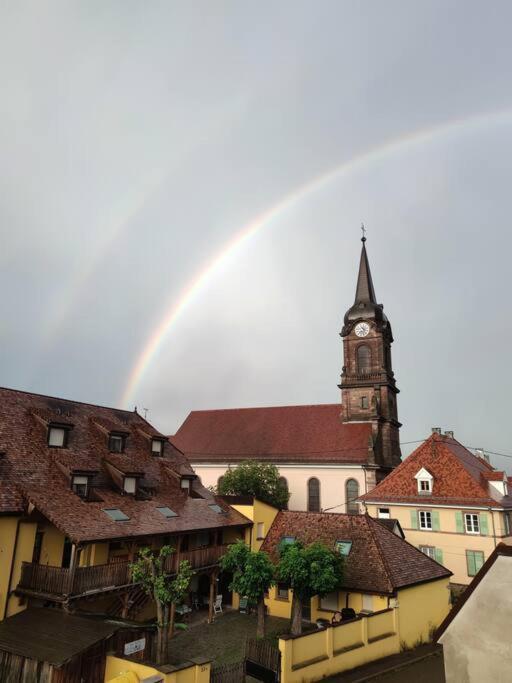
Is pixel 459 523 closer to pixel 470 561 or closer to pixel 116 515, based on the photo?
pixel 470 561

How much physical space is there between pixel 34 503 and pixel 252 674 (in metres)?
10.6

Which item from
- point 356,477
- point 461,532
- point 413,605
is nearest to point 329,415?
point 356,477

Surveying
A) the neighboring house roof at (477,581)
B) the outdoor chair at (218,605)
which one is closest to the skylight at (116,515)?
the outdoor chair at (218,605)

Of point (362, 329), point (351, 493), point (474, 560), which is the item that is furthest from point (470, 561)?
point (362, 329)

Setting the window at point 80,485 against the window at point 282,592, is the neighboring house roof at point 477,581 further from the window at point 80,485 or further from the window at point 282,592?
the window at point 282,592

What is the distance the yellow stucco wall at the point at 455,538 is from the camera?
33.5 m


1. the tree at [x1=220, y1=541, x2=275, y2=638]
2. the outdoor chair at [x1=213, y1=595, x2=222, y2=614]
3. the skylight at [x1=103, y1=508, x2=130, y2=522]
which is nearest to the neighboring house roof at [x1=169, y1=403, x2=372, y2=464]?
the outdoor chair at [x1=213, y1=595, x2=222, y2=614]

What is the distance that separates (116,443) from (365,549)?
589 inches

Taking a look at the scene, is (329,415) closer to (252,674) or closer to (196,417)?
(196,417)

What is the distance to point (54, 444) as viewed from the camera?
83.7 feet

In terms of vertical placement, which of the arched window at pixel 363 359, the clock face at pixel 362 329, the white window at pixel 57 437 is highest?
the clock face at pixel 362 329

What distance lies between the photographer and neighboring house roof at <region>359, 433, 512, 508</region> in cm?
3541

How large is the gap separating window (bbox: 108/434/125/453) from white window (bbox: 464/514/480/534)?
78.6 feet

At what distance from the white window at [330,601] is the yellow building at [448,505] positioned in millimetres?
13703
